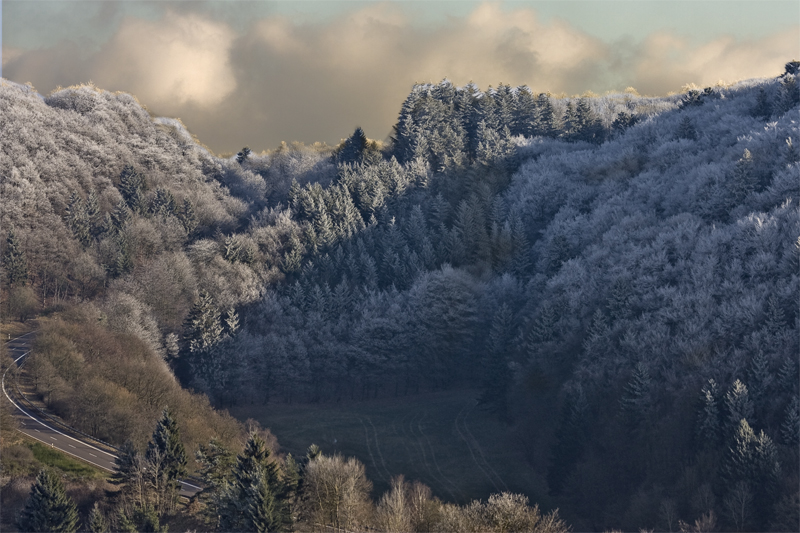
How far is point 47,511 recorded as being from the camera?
4556cm

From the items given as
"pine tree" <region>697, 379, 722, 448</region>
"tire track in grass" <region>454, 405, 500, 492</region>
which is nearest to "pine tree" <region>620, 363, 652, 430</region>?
"pine tree" <region>697, 379, 722, 448</region>

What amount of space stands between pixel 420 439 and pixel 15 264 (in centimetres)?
7469

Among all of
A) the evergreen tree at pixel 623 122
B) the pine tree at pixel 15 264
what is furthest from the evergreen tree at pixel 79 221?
the evergreen tree at pixel 623 122

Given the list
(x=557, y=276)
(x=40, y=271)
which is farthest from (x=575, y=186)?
(x=40, y=271)

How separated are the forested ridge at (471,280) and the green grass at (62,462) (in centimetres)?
734

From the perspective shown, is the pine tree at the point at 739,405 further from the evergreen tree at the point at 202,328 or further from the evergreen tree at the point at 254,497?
the evergreen tree at the point at 202,328

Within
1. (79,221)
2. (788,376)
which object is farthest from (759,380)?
(79,221)

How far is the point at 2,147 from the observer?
134 meters

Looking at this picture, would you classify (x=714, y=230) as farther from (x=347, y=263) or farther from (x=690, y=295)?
(x=347, y=263)

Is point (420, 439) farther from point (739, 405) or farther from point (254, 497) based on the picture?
point (254, 497)

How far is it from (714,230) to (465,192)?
187 ft

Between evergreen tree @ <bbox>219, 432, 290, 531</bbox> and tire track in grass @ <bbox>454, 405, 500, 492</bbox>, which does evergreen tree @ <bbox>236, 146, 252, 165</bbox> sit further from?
evergreen tree @ <bbox>219, 432, 290, 531</bbox>

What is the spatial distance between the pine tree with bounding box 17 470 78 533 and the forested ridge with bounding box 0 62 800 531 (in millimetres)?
5262

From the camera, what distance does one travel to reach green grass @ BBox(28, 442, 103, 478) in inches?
2351
